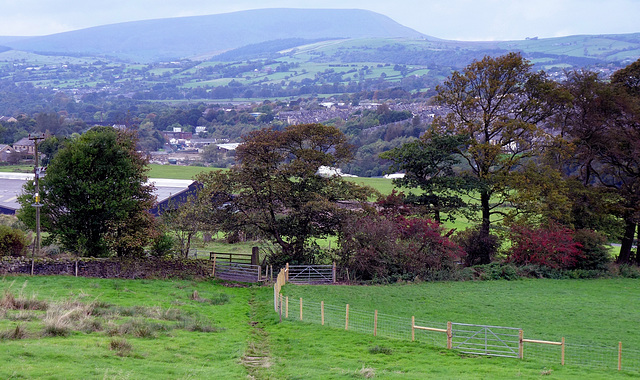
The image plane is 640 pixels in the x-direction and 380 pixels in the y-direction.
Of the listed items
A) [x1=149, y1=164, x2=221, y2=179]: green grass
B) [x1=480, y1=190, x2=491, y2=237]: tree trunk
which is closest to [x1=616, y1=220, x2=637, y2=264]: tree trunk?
[x1=480, y1=190, x2=491, y2=237]: tree trunk

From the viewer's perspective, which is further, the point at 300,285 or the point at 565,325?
the point at 300,285

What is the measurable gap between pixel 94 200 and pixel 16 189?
42647 millimetres

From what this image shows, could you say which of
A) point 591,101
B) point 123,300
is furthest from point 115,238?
point 591,101

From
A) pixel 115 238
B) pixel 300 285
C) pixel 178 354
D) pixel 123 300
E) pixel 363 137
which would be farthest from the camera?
pixel 363 137

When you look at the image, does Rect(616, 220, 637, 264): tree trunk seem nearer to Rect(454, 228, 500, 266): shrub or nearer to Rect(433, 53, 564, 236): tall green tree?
Rect(433, 53, 564, 236): tall green tree

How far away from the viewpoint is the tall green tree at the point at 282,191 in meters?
36.9

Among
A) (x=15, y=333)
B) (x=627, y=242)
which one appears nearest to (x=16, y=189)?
(x=15, y=333)

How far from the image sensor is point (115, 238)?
35188mm

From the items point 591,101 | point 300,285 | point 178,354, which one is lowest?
point 300,285

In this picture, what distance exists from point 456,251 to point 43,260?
902 inches

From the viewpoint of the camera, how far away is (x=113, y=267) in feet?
108

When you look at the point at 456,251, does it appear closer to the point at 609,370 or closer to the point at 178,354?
the point at 609,370

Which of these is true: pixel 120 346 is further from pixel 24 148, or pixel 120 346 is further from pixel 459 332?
pixel 24 148

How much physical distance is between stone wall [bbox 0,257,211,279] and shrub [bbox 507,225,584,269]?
1899cm
